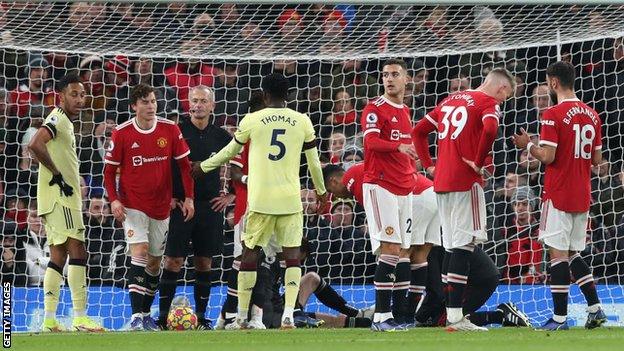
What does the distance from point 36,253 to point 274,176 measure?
3740 mm

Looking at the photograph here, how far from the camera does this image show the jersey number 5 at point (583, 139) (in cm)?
1005

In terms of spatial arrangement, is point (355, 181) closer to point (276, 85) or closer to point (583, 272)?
point (276, 85)

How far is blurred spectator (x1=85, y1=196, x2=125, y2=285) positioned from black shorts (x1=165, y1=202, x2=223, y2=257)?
6.91 feet

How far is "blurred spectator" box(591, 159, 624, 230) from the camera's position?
13523 millimetres

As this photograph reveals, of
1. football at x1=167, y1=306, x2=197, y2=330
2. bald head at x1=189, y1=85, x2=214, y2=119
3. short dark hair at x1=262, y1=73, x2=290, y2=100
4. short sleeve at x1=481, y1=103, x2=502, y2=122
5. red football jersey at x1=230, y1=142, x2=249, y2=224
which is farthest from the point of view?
bald head at x1=189, y1=85, x2=214, y2=119

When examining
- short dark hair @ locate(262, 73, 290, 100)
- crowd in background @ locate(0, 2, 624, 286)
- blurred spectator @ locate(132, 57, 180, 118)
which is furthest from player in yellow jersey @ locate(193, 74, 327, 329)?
blurred spectator @ locate(132, 57, 180, 118)

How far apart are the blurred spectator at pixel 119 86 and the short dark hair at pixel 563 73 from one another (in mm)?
5588

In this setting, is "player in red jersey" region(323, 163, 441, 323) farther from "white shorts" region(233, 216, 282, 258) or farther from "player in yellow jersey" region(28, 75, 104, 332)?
"player in yellow jersey" region(28, 75, 104, 332)

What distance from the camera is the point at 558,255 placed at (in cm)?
1007

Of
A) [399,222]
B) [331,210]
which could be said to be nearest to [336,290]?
[331,210]

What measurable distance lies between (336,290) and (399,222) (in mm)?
2652

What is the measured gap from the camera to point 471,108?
995 centimetres

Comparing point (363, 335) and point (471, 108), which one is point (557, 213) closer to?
point (471, 108)

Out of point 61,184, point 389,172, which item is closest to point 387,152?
point 389,172
